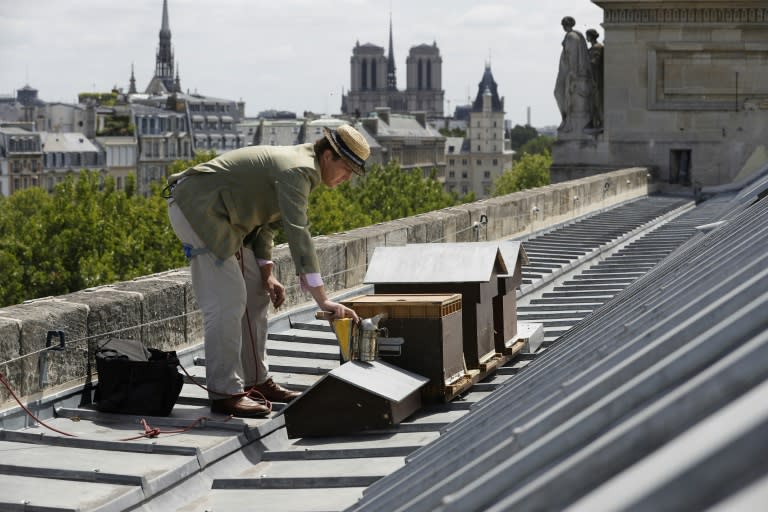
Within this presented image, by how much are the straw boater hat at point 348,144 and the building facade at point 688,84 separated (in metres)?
22.4

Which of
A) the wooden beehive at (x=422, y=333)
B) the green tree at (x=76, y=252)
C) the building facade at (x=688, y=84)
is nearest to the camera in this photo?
the wooden beehive at (x=422, y=333)

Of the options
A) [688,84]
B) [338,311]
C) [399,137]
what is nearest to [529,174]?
[399,137]

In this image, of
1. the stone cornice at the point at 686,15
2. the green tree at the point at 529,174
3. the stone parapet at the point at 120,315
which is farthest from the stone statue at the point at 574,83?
the green tree at the point at 529,174

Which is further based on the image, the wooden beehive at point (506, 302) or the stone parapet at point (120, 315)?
the wooden beehive at point (506, 302)

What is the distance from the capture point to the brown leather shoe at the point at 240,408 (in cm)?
577

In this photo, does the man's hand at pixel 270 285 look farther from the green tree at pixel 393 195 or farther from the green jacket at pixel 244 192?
the green tree at pixel 393 195

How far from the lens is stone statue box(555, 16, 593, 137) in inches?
1165

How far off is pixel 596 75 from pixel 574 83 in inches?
19.2

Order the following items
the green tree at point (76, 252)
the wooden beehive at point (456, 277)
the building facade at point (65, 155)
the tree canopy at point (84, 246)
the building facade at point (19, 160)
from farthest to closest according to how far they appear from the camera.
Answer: the building facade at point (65, 155)
the building facade at point (19, 160)
the tree canopy at point (84, 246)
the green tree at point (76, 252)
the wooden beehive at point (456, 277)

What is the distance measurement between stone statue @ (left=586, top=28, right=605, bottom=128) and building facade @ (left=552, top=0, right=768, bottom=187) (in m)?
0.72

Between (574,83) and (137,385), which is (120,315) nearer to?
(137,385)

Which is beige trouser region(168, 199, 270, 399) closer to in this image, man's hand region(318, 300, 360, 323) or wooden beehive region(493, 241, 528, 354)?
man's hand region(318, 300, 360, 323)

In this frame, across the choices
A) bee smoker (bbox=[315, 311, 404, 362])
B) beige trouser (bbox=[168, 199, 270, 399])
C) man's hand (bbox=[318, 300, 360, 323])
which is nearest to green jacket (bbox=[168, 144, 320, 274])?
beige trouser (bbox=[168, 199, 270, 399])

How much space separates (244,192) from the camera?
5.93m
